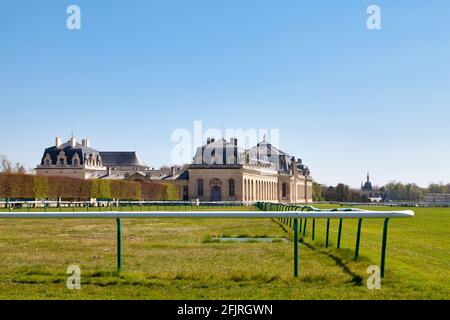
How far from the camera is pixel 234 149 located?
106250mm

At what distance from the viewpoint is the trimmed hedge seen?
58156 millimetres

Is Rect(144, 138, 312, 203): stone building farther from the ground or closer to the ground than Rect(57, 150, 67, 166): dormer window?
closer to the ground

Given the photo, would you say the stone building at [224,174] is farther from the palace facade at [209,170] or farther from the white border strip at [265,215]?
the white border strip at [265,215]

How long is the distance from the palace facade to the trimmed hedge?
38.0 ft

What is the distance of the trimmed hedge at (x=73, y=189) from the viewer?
58156 millimetres

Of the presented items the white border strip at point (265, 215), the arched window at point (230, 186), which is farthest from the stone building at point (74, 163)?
the white border strip at point (265, 215)

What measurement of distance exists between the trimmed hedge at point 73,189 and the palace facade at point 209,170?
11.6 metres

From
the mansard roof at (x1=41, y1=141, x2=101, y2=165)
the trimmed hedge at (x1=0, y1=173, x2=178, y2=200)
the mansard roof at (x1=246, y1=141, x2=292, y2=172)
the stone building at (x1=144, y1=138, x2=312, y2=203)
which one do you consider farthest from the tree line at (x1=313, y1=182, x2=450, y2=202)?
the mansard roof at (x1=41, y1=141, x2=101, y2=165)

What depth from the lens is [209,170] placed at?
105m

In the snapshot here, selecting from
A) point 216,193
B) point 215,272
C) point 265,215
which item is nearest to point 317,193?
point 216,193

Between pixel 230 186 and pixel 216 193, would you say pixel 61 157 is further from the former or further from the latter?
pixel 230 186

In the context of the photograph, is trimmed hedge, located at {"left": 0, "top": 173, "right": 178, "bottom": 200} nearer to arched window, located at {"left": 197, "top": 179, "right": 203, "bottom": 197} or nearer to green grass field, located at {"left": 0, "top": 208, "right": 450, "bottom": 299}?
arched window, located at {"left": 197, "top": 179, "right": 203, "bottom": 197}

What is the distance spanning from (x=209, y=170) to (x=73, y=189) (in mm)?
38453
